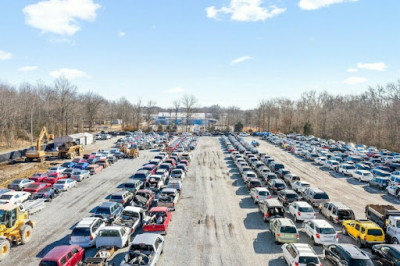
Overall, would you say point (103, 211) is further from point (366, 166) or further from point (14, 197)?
point (366, 166)

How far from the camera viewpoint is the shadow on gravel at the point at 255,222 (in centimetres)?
1989

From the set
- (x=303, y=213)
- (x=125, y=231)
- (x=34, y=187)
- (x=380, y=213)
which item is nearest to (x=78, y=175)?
(x=34, y=187)

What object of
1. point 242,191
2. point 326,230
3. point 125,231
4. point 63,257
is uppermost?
point 326,230

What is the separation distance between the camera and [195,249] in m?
16.3

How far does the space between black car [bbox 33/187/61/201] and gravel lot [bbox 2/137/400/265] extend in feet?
2.17

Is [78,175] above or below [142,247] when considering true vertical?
below

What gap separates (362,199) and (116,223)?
901 inches

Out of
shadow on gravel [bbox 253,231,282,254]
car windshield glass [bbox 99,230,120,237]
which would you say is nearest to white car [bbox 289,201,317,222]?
shadow on gravel [bbox 253,231,282,254]

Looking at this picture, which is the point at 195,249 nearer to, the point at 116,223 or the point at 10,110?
the point at 116,223

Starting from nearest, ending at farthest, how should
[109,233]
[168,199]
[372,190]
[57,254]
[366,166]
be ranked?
[57,254] → [109,233] → [168,199] → [372,190] → [366,166]

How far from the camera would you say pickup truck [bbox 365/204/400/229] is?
717 inches

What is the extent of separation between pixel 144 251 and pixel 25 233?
792cm

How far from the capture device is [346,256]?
13195 mm

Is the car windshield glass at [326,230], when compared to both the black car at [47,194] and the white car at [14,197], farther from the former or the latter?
the white car at [14,197]
